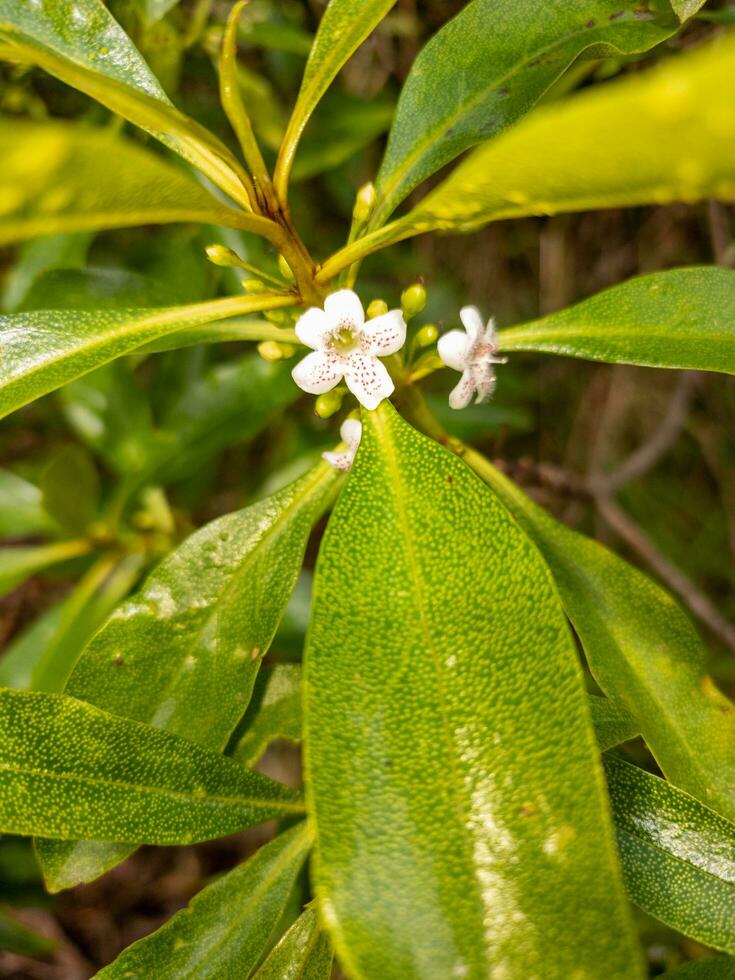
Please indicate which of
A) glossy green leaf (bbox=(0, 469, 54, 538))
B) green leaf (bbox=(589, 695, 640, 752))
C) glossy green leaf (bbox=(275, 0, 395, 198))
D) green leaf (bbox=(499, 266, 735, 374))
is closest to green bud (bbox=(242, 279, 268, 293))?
glossy green leaf (bbox=(275, 0, 395, 198))

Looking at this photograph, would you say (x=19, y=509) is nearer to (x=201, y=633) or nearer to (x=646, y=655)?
(x=201, y=633)

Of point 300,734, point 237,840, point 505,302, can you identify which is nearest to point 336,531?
point 300,734

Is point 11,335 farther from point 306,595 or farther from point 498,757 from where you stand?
point 306,595

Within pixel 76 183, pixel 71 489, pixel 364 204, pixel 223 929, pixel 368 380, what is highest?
pixel 71 489

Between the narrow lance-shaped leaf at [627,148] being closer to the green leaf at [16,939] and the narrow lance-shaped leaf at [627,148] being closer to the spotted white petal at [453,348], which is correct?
the spotted white petal at [453,348]

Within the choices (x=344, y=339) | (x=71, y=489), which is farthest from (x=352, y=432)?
(x=71, y=489)

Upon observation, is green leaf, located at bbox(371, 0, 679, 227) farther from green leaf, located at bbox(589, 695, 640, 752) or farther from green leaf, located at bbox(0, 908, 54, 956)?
green leaf, located at bbox(0, 908, 54, 956)
